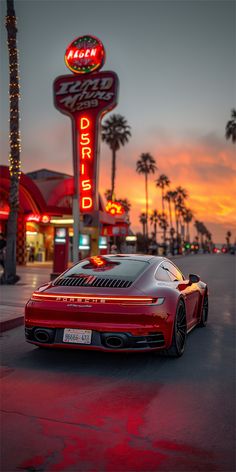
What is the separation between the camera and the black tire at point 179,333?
5980 millimetres

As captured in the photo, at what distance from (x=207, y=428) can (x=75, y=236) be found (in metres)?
13.3

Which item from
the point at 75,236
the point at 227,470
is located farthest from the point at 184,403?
the point at 75,236

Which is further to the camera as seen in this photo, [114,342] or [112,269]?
[112,269]

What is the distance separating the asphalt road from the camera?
3180 mm

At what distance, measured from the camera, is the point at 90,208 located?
26.1 meters

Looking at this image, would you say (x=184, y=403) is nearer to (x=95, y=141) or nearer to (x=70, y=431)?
(x=70, y=431)

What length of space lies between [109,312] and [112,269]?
1.08 metres

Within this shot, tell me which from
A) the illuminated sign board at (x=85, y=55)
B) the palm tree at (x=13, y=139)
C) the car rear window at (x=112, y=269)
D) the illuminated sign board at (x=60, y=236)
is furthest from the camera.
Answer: the illuminated sign board at (x=85, y=55)

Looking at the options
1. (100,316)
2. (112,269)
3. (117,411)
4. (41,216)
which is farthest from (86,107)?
(117,411)

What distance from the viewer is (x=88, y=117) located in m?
26.9

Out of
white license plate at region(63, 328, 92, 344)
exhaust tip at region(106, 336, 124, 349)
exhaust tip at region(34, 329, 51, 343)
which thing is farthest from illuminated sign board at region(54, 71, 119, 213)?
exhaust tip at region(106, 336, 124, 349)

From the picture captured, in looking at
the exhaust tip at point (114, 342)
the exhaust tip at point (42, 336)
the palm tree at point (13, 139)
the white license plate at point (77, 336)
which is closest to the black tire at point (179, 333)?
the exhaust tip at point (114, 342)

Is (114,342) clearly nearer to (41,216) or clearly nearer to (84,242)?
(84,242)

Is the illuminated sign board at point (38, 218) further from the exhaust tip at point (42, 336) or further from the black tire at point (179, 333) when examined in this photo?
the exhaust tip at point (42, 336)
